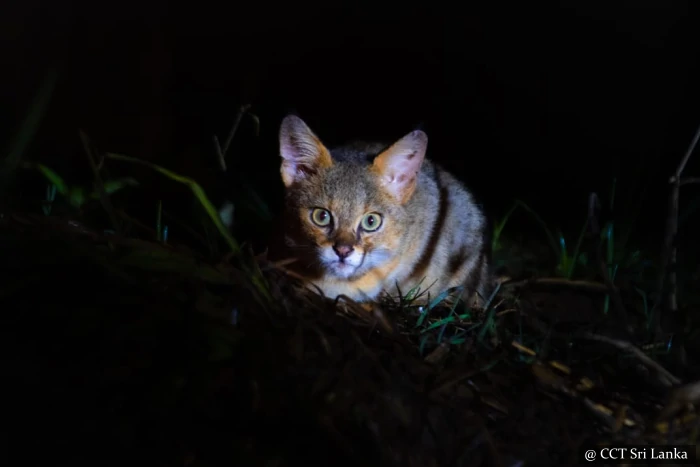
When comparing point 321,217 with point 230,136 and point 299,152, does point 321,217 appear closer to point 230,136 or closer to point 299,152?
point 299,152

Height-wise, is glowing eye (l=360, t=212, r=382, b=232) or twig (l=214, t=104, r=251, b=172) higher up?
twig (l=214, t=104, r=251, b=172)

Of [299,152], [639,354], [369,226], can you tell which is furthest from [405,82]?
[639,354]

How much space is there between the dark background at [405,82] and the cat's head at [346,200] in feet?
2.78

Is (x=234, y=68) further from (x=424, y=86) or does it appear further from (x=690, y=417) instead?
(x=690, y=417)

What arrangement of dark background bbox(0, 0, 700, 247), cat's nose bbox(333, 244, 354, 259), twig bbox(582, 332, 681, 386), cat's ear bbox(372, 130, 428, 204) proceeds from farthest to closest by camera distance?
dark background bbox(0, 0, 700, 247) → cat's ear bbox(372, 130, 428, 204) → cat's nose bbox(333, 244, 354, 259) → twig bbox(582, 332, 681, 386)

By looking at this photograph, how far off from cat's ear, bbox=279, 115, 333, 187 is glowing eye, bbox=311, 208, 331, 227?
0.21 metres

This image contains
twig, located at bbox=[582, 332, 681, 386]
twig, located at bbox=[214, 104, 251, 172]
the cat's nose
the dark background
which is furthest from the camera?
the dark background

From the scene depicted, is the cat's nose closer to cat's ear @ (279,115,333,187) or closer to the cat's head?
the cat's head

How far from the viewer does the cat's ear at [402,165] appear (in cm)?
274

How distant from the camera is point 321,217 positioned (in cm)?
282

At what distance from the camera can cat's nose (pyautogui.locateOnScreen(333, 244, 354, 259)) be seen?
264 cm

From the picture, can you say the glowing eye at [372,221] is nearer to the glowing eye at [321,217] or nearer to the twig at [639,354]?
the glowing eye at [321,217]

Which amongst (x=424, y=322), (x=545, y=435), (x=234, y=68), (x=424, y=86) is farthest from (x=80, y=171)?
(x=545, y=435)

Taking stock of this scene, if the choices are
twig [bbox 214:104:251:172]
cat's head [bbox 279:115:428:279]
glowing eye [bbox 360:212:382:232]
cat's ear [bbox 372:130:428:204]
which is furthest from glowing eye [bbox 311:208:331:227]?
twig [bbox 214:104:251:172]
